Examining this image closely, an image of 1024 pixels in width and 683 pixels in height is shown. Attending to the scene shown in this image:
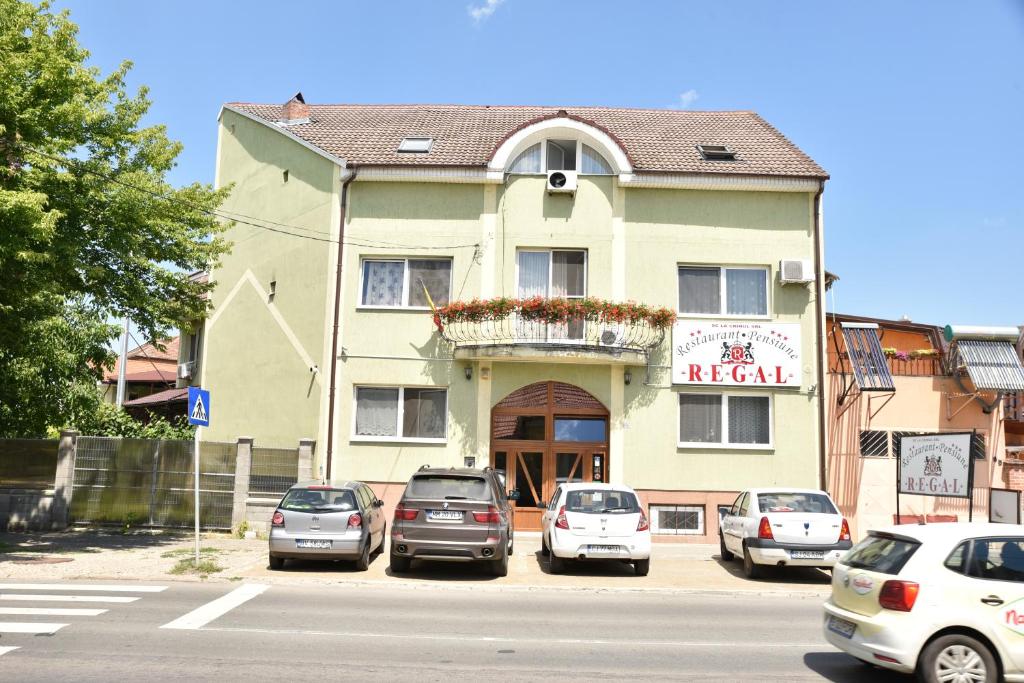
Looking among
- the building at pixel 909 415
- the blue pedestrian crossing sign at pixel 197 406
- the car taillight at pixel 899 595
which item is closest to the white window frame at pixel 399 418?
the blue pedestrian crossing sign at pixel 197 406

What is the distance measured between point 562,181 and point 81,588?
42.7 feet

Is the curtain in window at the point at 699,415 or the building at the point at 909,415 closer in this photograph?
the building at the point at 909,415

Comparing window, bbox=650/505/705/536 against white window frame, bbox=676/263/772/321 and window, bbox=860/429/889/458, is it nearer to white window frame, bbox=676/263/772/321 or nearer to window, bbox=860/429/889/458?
window, bbox=860/429/889/458

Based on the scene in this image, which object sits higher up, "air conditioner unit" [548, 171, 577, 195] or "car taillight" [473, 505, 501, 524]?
"air conditioner unit" [548, 171, 577, 195]

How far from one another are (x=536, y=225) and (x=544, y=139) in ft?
7.05

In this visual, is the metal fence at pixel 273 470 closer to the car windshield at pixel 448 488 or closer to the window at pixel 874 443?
the car windshield at pixel 448 488

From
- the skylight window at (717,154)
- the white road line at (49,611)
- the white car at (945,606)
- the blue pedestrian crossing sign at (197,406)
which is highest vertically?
the skylight window at (717,154)

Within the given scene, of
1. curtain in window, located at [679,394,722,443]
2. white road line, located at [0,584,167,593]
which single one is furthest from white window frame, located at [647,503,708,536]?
white road line, located at [0,584,167,593]

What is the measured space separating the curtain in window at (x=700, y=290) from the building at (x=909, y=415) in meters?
3.06

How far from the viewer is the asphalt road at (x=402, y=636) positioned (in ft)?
24.3

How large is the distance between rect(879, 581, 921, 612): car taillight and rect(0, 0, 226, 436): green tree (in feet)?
41.1

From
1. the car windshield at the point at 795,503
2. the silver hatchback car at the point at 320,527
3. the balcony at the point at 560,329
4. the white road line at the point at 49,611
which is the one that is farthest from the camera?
the balcony at the point at 560,329

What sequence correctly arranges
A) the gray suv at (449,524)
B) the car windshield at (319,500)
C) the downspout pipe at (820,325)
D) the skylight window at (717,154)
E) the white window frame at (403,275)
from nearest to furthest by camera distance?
the gray suv at (449,524) → the car windshield at (319,500) → the downspout pipe at (820,325) → the white window frame at (403,275) → the skylight window at (717,154)

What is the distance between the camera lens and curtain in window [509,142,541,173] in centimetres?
2006
